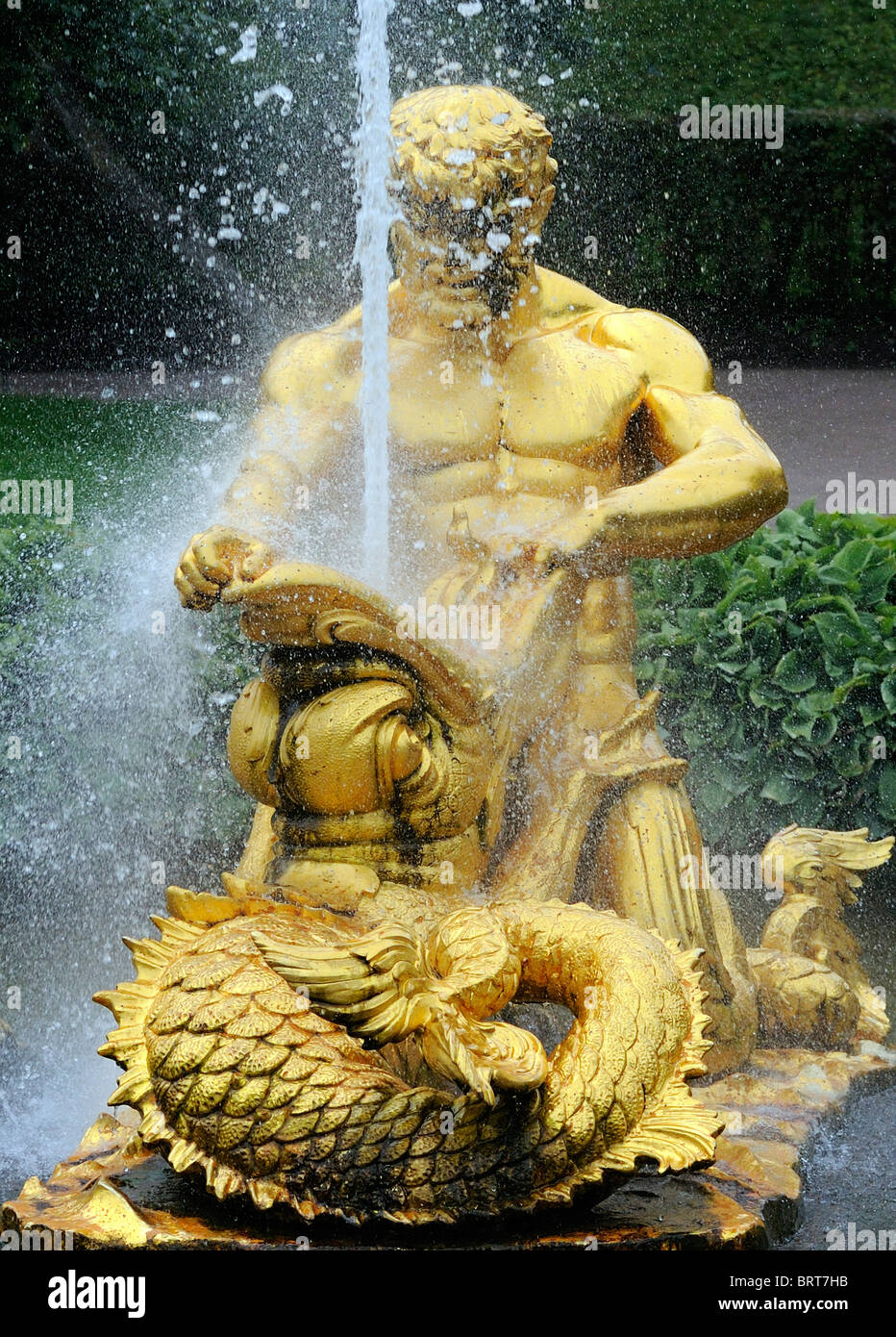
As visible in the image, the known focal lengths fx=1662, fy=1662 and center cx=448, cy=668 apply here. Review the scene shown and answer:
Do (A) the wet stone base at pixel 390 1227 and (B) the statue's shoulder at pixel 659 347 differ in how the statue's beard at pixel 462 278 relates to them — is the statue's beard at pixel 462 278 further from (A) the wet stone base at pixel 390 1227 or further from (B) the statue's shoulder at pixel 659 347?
(A) the wet stone base at pixel 390 1227

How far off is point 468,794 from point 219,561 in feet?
2.02

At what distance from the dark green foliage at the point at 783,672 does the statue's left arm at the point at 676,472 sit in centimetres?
191

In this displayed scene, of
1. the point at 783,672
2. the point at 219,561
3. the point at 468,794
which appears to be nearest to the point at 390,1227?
the point at 468,794

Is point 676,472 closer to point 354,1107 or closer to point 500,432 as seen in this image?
point 500,432

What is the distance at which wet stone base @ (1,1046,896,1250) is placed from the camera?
2.32 metres

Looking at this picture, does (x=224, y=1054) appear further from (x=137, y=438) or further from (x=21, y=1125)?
(x=137, y=438)

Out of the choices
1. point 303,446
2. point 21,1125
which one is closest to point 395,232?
point 303,446

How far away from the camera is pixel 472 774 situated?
303cm

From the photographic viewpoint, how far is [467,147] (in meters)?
3.08

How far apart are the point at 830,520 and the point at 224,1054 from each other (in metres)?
3.63

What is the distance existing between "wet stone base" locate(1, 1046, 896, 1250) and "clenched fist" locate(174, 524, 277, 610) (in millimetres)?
935
